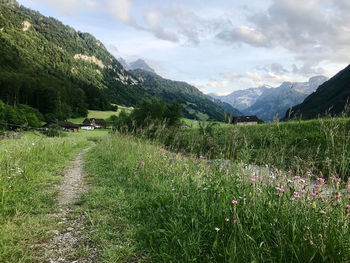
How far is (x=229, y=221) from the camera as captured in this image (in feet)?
10.0

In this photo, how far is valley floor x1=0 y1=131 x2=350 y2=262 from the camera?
2439 mm

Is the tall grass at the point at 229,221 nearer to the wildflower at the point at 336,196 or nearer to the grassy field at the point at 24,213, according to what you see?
the wildflower at the point at 336,196

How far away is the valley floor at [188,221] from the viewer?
244cm

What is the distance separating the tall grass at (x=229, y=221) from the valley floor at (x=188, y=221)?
1cm

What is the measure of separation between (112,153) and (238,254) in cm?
928

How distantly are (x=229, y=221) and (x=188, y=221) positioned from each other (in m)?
0.72

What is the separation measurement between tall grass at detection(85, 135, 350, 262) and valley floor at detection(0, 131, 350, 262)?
14mm

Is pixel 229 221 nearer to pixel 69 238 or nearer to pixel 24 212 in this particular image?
pixel 69 238

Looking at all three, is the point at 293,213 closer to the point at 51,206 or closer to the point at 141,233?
the point at 141,233

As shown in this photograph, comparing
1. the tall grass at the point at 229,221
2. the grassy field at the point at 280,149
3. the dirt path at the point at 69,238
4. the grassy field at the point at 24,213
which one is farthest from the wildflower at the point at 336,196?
the grassy field at the point at 24,213

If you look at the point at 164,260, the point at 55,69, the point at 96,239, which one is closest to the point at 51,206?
the point at 96,239

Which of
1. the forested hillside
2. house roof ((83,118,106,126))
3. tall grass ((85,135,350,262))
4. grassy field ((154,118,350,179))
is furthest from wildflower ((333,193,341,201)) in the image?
house roof ((83,118,106,126))

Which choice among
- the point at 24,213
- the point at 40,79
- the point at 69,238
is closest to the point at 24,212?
the point at 24,213

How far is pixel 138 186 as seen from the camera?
19.6 feet
